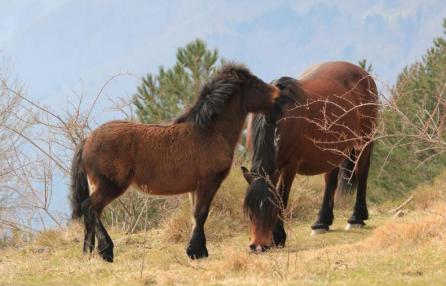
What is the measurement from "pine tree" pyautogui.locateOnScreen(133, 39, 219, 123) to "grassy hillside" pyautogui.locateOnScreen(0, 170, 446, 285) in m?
12.2

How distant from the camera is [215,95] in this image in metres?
8.72

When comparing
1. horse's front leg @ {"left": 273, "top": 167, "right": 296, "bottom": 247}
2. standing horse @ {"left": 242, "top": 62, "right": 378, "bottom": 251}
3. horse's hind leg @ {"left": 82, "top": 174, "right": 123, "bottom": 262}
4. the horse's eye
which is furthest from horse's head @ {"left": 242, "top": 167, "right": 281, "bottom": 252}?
horse's hind leg @ {"left": 82, "top": 174, "right": 123, "bottom": 262}

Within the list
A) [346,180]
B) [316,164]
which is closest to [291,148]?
[316,164]

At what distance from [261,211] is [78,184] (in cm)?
215

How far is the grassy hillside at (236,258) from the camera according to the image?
21.1 feet

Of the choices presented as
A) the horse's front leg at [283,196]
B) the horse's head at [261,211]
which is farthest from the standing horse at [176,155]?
the horse's front leg at [283,196]

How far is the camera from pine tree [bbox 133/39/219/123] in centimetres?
2425

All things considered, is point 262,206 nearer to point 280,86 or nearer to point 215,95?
point 215,95

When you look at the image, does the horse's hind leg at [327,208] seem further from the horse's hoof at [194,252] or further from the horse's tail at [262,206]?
the horse's hoof at [194,252]

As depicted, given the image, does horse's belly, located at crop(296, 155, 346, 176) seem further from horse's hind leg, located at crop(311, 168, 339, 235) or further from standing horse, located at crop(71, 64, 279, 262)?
standing horse, located at crop(71, 64, 279, 262)

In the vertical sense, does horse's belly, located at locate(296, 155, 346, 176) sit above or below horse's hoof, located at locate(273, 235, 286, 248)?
above

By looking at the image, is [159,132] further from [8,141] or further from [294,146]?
[8,141]

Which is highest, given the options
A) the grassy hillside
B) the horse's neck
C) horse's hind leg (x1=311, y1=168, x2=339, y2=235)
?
the horse's neck

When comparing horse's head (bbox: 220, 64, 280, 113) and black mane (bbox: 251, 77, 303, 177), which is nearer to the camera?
black mane (bbox: 251, 77, 303, 177)
